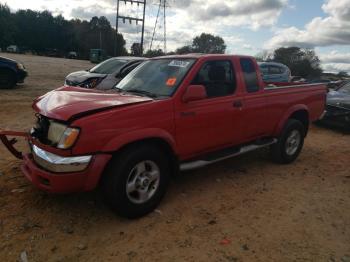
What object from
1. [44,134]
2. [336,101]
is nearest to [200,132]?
[44,134]

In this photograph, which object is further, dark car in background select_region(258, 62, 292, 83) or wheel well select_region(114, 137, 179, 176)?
dark car in background select_region(258, 62, 292, 83)

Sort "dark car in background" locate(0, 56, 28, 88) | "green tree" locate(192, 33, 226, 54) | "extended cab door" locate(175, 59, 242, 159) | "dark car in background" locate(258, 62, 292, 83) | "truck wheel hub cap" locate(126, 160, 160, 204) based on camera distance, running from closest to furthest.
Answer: "truck wheel hub cap" locate(126, 160, 160, 204) < "extended cab door" locate(175, 59, 242, 159) < "dark car in background" locate(0, 56, 28, 88) < "green tree" locate(192, 33, 226, 54) < "dark car in background" locate(258, 62, 292, 83)

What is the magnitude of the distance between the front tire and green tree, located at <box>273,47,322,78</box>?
104 ft

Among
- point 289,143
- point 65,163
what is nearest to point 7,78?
point 289,143

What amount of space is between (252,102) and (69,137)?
9.34 ft

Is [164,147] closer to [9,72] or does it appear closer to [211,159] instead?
[211,159]

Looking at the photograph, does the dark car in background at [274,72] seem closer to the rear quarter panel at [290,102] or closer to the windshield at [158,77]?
the rear quarter panel at [290,102]

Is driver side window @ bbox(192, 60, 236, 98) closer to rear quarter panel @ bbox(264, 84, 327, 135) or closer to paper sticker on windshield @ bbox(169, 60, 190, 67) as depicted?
paper sticker on windshield @ bbox(169, 60, 190, 67)

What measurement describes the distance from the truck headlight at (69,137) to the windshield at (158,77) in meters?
1.22

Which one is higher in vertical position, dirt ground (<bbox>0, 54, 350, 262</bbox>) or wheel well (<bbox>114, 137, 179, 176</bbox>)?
wheel well (<bbox>114, 137, 179, 176</bbox>)

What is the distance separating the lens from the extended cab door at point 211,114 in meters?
4.08

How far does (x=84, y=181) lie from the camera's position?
3303mm

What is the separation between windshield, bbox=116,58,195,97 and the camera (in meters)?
4.14

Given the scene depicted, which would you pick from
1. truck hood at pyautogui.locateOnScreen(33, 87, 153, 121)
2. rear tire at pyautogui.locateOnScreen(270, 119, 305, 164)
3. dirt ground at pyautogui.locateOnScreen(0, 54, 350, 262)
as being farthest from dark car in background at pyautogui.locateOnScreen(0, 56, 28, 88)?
rear tire at pyautogui.locateOnScreen(270, 119, 305, 164)
